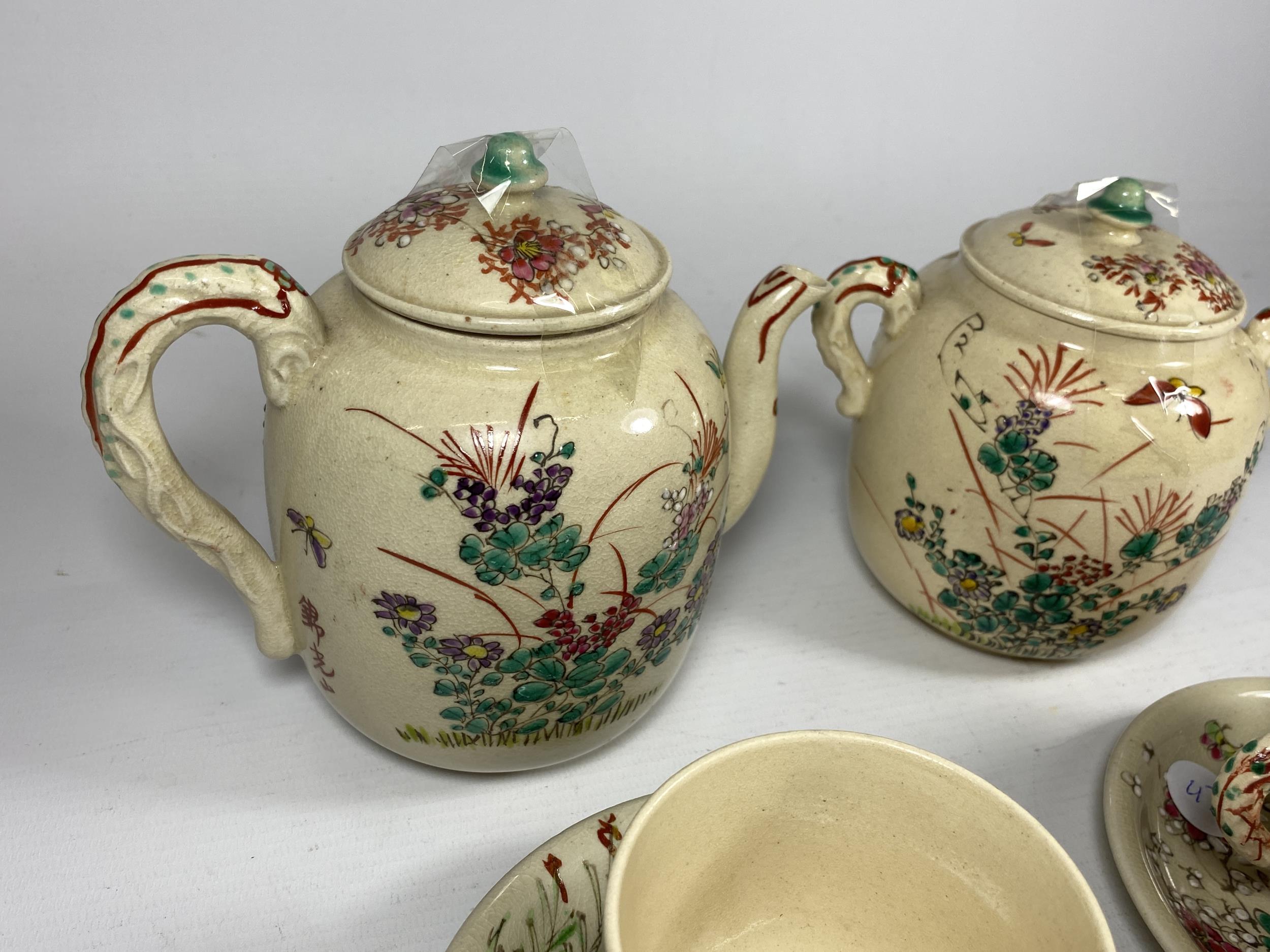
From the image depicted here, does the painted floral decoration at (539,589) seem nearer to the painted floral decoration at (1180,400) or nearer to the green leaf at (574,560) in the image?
the green leaf at (574,560)

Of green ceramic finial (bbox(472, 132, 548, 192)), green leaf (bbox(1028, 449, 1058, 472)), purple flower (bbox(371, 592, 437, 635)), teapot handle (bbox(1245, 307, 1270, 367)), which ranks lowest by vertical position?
purple flower (bbox(371, 592, 437, 635))

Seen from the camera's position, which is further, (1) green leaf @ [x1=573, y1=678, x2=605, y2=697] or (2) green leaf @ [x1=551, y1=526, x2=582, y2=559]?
(1) green leaf @ [x1=573, y1=678, x2=605, y2=697]

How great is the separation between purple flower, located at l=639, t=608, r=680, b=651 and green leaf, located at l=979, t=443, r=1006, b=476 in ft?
1.19

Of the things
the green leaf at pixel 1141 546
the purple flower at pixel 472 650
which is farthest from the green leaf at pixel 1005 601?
the purple flower at pixel 472 650

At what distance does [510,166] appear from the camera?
882 mm

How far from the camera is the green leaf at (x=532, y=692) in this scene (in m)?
0.94

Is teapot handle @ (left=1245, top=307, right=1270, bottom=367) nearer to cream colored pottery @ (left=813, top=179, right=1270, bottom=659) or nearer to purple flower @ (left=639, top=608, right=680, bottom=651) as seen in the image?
cream colored pottery @ (left=813, top=179, right=1270, bottom=659)

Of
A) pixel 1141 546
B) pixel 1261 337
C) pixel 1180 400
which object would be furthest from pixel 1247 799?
pixel 1261 337

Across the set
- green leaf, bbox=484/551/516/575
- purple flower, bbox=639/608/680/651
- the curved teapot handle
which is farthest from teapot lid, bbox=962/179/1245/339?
the curved teapot handle

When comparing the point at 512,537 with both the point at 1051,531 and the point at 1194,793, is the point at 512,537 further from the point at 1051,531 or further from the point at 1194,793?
the point at 1194,793

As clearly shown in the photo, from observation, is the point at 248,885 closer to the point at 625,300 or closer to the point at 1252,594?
the point at 625,300

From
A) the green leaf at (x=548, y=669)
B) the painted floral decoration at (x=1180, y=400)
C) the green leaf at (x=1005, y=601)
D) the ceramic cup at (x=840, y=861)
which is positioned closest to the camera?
the ceramic cup at (x=840, y=861)

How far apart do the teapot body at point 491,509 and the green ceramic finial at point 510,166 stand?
0.15 meters

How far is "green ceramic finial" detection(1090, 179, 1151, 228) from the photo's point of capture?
1.05 metres
